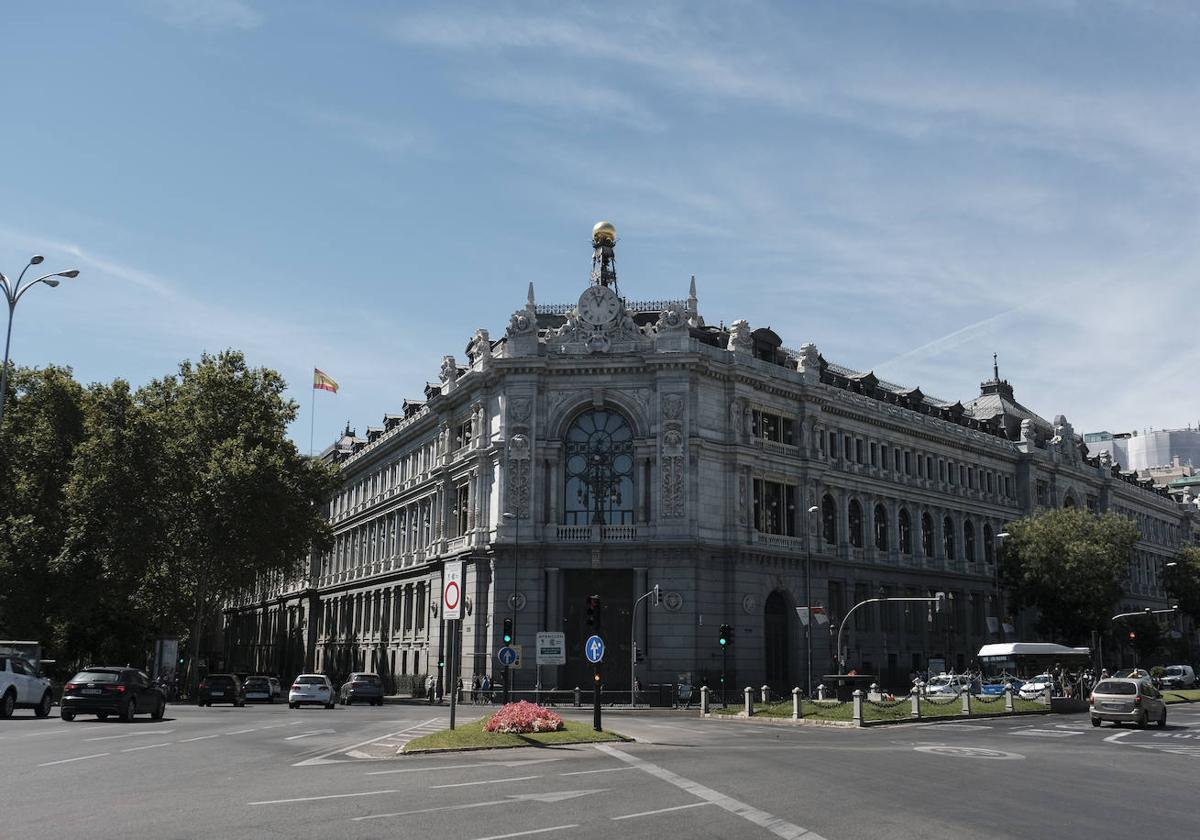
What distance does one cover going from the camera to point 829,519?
64.4 m

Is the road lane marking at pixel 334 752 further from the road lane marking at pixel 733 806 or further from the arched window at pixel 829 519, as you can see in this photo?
the arched window at pixel 829 519

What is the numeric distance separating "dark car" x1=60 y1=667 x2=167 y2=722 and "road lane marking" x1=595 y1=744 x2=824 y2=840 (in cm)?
1781

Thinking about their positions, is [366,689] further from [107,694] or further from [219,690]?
[107,694]

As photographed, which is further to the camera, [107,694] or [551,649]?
[551,649]

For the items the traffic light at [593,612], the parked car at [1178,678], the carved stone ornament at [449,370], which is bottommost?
the parked car at [1178,678]

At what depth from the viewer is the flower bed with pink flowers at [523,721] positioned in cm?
2595

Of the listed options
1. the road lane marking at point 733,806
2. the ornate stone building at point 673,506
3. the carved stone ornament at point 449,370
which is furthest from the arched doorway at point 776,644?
the road lane marking at point 733,806

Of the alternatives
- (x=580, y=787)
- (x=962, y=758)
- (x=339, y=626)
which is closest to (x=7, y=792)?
(x=580, y=787)

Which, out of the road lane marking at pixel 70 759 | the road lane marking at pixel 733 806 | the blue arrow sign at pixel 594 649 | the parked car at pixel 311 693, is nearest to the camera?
the road lane marking at pixel 733 806

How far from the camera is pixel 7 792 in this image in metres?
14.1

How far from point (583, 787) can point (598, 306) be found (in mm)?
42785

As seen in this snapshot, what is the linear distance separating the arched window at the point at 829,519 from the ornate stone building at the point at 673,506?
96 mm

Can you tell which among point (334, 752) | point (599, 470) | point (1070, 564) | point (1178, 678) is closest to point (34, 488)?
point (599, 470)

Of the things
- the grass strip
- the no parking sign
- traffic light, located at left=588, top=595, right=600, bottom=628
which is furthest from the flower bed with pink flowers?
traffic light, located at left=588, top=595, right=600, bottom=628
